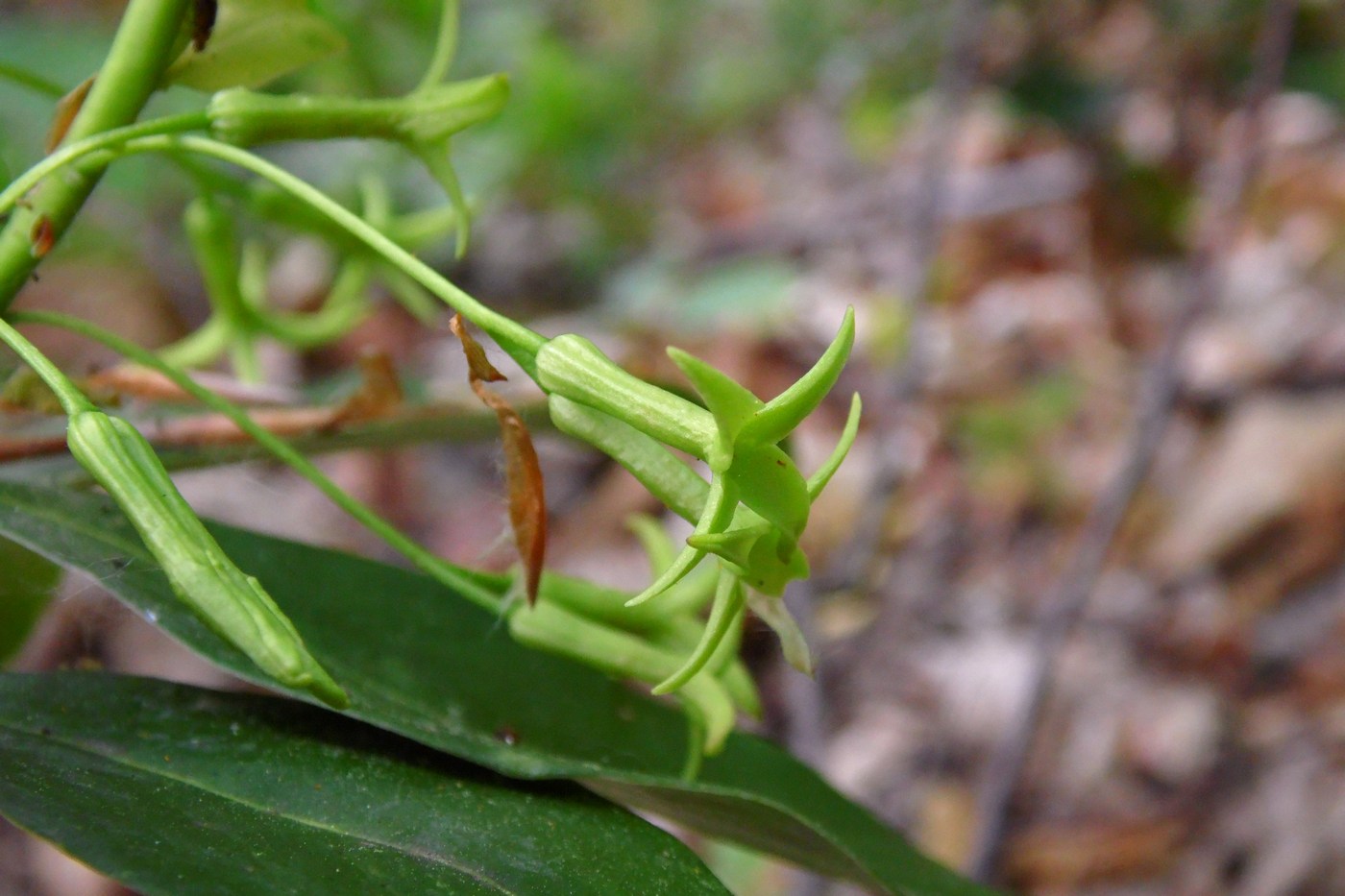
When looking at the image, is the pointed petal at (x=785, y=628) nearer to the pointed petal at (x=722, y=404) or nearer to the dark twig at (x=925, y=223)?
the pointed petal at (x=722, y=404)

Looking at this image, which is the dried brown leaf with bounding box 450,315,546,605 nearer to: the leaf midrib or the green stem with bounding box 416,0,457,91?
the leaf midrib

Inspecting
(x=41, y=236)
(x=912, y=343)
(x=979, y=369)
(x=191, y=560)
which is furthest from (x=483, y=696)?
(x=979, y=369)

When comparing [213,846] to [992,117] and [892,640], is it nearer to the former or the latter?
[892,640]

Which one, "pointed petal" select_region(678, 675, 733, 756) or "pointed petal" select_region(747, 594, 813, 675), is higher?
"pointed petal" select_region(747, 594, 813, 675)

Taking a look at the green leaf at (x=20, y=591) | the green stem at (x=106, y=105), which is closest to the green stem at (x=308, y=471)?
the green stem at (x=106, y=105)

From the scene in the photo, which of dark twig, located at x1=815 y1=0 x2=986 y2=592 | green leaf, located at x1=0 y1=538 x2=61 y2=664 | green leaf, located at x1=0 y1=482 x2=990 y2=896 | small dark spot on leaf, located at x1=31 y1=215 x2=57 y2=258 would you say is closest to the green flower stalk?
small dark spot on leaf, located at x1=31 y1=215 x2=57 y2=258

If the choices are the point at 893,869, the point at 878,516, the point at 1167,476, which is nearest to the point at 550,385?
the point at 893,869
